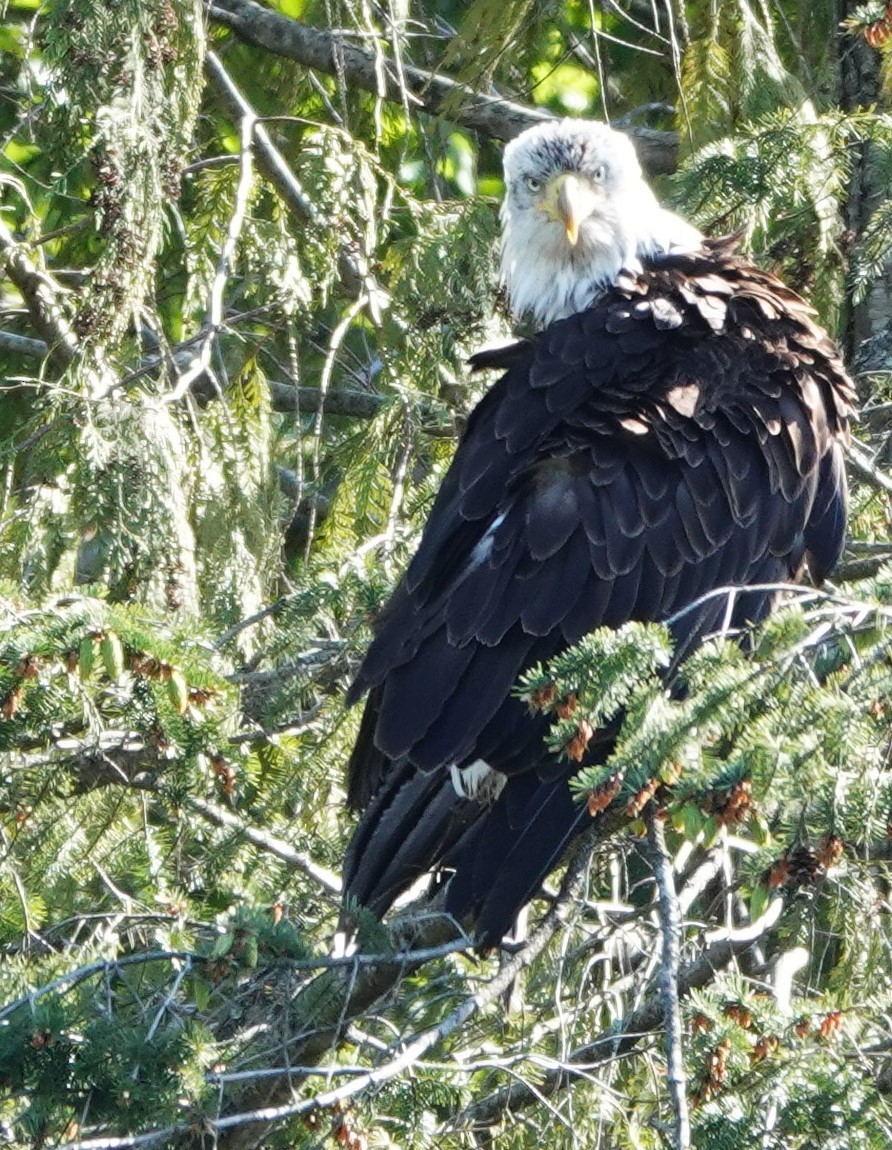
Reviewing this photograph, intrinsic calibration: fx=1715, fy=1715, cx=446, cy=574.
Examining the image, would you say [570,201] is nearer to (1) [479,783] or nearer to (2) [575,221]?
(2) [575,221]

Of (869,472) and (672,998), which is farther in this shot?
(869,472)

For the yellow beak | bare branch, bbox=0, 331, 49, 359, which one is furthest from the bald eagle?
bare branch, bbox=0, 331, 49, 359

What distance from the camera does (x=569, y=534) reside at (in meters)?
3.95

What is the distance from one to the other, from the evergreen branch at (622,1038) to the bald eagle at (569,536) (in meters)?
0.34

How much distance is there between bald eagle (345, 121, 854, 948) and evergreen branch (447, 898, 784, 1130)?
1.11ft

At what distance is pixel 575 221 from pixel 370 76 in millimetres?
1417

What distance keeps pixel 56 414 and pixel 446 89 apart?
2499 mm

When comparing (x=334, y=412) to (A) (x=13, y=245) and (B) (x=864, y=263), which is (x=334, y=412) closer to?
(A) (x=13, y=245)

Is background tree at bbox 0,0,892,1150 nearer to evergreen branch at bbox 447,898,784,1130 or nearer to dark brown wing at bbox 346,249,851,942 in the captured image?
evergreen branch at bbox 447,898,784,1130

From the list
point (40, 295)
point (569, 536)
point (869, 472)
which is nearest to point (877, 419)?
point (869, 472)

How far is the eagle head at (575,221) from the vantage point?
4961 millimetres

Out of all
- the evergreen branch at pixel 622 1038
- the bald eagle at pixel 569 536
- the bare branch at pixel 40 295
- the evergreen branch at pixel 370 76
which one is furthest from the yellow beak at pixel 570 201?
the evergreen branch at pixel 622 1038

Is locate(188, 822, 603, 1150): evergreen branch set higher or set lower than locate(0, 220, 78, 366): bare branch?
lower

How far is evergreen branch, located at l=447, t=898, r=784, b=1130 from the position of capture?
354cm
